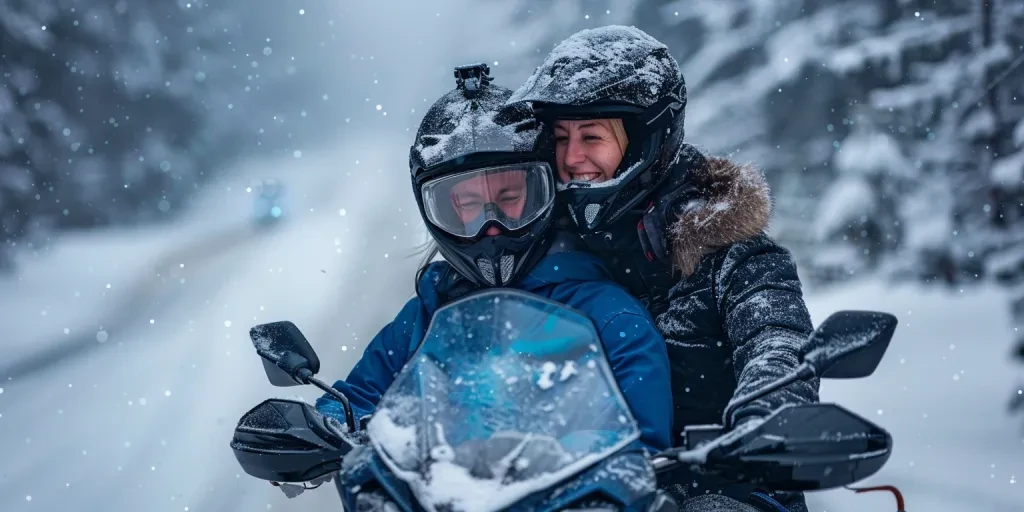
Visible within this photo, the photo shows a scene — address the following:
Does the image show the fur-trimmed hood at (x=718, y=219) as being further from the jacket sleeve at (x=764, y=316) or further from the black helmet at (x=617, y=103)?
the black helmet at (x=617, y=103)

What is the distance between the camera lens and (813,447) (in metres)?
1.53

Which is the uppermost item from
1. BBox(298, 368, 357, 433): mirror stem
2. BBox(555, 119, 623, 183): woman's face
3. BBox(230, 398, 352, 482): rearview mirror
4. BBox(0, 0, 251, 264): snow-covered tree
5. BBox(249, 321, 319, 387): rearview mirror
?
BBox(0, 0, 251, 264): snow-covered tree

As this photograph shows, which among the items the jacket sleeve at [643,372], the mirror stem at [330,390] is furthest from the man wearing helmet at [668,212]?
the mirror stem at [330,390]

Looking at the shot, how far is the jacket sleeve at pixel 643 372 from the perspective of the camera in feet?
6.33

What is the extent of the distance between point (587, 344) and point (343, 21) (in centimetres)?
1312

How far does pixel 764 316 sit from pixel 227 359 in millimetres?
9002

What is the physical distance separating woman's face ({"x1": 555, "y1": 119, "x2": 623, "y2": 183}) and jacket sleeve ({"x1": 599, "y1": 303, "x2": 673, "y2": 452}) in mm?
937

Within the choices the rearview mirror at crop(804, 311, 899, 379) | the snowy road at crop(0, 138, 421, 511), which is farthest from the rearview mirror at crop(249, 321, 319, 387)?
the snowy road at crop(0, 138, 421, 511)

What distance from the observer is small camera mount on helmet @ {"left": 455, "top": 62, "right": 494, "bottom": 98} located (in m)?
2.93

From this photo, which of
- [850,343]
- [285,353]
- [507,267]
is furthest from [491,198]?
[850,343]

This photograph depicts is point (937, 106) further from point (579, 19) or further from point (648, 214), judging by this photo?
point (648, 214)

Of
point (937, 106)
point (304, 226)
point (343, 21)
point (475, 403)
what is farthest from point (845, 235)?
point (475, 403)

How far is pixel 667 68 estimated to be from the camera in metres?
3.29

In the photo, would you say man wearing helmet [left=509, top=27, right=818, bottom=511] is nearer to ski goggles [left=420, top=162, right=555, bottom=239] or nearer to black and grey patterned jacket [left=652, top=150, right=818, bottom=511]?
black and grey patterned jacket [left=652, top=150, right=818, bottom=511]
